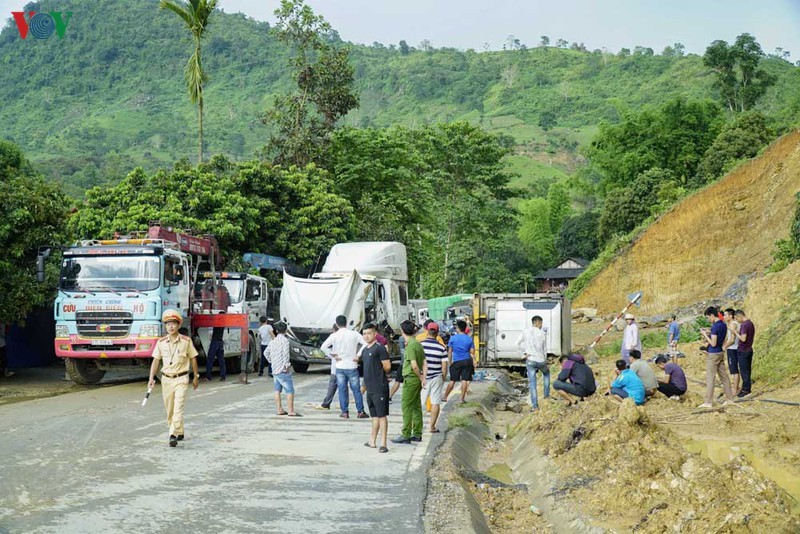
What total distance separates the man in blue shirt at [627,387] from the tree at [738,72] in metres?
67.8

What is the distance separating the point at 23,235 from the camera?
22156 millimetres

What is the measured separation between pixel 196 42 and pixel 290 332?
1623cm

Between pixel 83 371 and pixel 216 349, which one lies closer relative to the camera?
pixel 83 371

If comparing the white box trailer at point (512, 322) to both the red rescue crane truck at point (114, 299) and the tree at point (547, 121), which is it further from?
the tree at point (547, 121)

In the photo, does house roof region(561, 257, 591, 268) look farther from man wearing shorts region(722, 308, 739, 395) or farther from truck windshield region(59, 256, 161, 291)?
man wearing shorts region(722, 308, 739, 395)

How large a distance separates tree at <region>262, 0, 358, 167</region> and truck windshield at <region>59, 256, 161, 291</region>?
25.5 m

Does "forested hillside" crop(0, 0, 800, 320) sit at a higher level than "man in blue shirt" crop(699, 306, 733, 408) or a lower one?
higher

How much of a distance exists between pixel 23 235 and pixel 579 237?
78717 millimetres

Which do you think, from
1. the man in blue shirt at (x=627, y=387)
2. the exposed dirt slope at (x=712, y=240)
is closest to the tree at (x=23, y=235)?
the man in blue shirt at (x=627, y=387)

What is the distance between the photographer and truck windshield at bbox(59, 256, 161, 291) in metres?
21.2

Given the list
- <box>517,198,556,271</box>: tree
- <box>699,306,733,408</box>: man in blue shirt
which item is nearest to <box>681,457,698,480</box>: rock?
<box>699,306,733,408</box>: man in blue shirt

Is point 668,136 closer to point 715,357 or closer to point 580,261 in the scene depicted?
point 580,261

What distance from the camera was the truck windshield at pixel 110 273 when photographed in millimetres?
21156

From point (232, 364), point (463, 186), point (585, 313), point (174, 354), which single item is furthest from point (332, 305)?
point (463, 186)
